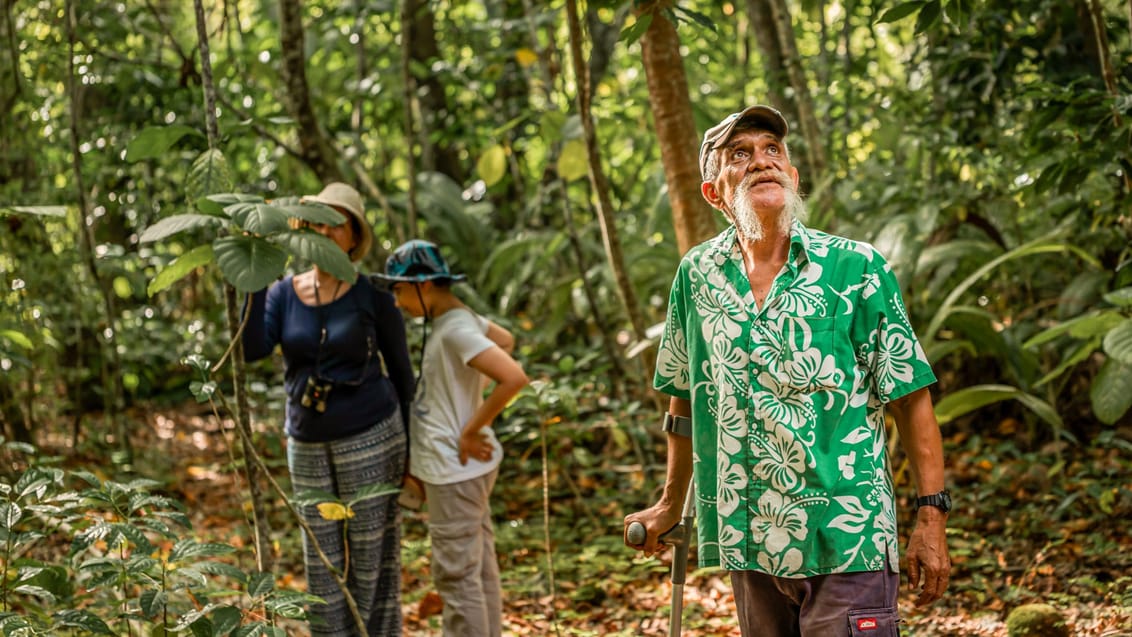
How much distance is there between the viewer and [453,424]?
12.1 feet

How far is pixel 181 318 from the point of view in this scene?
876 cm

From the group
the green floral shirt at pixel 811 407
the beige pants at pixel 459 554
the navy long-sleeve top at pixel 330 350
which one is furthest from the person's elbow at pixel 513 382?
A: the green floral shirt at pixel 811 407

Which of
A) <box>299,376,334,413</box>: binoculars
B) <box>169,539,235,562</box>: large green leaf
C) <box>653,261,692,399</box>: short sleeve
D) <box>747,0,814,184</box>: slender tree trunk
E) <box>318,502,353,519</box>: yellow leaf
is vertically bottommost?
<box>169,539,235,562</box>: large green leaf

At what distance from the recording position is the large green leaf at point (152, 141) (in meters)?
3.40

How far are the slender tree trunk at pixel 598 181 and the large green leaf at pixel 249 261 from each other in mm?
1678

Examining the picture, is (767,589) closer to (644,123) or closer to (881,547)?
(881,547)

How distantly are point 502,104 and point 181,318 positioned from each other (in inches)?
126

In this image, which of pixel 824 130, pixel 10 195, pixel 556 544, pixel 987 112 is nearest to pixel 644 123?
pixel 824 130

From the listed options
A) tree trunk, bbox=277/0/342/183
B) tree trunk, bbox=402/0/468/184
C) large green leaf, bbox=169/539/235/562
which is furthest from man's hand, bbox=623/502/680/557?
tree trunk, bbox=402/0/468/184

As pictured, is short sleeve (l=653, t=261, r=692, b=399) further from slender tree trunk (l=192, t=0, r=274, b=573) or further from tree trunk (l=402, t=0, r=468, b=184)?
tree trunk (l=402, t=0, r=468, b=184)

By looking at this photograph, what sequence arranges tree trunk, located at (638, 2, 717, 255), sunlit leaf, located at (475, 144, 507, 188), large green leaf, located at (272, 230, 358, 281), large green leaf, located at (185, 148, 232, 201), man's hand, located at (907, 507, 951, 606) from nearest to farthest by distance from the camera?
man's hand, located at (907, 507, 951, 606), large green leaf, located at (272, 230, 358, 281), large green leaf, located at (185, 148, 232, 201), tree trunk, located at (638, 2, 717, 255), sunlit leaf, located at (475, 144, 507, 188)

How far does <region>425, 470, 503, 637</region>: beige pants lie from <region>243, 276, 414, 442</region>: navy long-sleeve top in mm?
367

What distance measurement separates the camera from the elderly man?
2.16 meters

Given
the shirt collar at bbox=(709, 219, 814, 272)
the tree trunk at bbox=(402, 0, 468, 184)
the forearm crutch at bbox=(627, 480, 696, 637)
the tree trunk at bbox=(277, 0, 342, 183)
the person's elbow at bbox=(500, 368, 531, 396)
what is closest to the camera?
the shirt collar at bbox=(709, 219, 814, 272)
